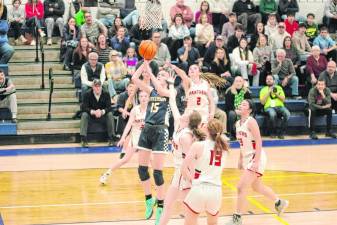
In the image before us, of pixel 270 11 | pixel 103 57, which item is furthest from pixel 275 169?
pixel 270 11

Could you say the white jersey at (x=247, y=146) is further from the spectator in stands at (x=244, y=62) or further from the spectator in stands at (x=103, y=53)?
the spectator in stands at (x=103, y=53)

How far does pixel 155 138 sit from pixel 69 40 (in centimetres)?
890

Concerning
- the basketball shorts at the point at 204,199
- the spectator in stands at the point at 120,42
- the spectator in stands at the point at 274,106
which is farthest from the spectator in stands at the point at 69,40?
the basketball shorts at the point at 204,199

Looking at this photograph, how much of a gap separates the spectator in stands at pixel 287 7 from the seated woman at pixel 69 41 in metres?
6.17

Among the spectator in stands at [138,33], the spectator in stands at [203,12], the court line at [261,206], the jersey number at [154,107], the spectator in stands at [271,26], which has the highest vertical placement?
the spectator in stands at [203,12]

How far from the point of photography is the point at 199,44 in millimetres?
18812

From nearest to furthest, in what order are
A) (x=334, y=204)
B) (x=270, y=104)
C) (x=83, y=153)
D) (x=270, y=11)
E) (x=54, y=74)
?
1. (x=334, y=204)
2. (x=83, y=153)
3. (x=270, y=104)
4. (x=54, y=74)
5. (x=270, y=11)

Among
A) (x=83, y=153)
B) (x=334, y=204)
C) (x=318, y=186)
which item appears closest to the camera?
(x=334, y=204)

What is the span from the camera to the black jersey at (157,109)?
9.80m

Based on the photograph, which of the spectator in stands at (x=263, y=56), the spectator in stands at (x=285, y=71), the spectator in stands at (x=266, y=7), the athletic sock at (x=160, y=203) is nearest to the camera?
the athletic sock at (x=160, y=203)

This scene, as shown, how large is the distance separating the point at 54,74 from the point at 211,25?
4.19 m

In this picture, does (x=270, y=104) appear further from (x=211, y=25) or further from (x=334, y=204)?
(x=334, y=204)

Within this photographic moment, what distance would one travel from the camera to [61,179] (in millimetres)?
12648

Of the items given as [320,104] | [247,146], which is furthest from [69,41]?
[247,146]
